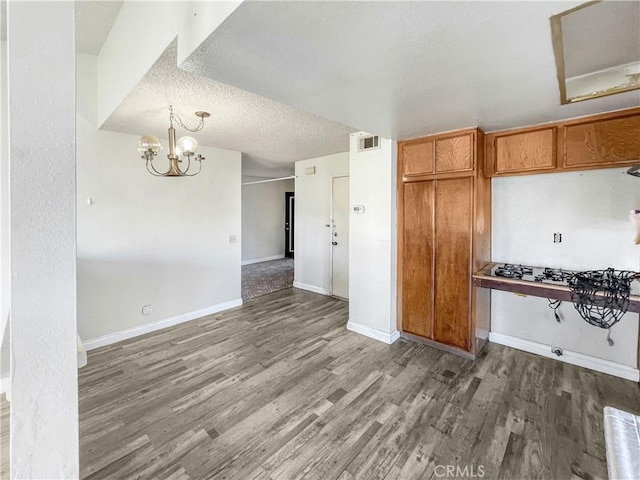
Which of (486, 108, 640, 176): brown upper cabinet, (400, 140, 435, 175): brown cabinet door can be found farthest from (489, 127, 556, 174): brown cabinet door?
(400, 140, 435, 175): brown cabinet door

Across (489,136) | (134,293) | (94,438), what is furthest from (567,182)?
(134,293)

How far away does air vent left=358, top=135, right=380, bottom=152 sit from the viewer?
11.2 ft

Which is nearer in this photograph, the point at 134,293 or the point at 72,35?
the point at 72,35

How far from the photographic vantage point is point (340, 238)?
5.06 metres

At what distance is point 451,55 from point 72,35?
1621 millimetres

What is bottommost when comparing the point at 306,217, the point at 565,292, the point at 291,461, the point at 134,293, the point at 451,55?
the point at 291,461

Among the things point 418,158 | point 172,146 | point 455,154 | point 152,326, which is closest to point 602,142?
point 455,154

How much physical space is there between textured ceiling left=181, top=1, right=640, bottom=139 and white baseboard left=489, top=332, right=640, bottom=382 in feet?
7.46

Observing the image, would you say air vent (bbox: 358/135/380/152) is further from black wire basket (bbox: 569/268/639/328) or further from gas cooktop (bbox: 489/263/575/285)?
black wire basket (bbox: 569/268/639/328)

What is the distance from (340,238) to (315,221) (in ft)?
2.19

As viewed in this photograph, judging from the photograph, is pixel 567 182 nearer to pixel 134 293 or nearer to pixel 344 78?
pixel 344 78

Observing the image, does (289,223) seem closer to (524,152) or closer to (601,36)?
(524,152)

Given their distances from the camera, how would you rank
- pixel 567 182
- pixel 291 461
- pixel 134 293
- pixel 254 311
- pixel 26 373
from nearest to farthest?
pixel 26 373
pixel 291 461
pixel 567 182
pixel 134 293
pixel 254 311

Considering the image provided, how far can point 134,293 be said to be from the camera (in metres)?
3.56
